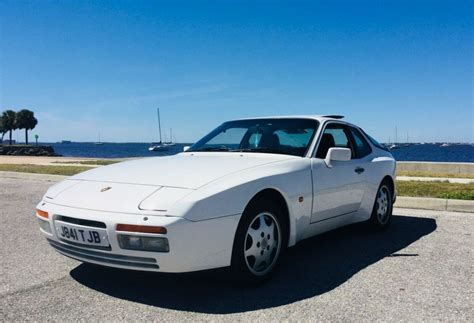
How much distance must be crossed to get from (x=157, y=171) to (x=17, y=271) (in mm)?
1566

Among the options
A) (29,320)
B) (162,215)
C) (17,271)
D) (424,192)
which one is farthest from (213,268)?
(424,192)

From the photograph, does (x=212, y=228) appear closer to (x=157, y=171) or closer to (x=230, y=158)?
(x=157, y=171)

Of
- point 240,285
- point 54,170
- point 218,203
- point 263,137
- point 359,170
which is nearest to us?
point 218,203

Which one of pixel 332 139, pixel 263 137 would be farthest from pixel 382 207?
pixel 263 137

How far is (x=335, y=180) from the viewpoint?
4.29m

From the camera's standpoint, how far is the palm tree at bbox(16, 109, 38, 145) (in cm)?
7561

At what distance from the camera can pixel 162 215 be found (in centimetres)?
284

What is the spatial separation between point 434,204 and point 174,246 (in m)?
5.73

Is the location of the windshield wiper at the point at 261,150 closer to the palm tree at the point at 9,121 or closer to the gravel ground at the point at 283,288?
the gravel ground at the point at 283,288

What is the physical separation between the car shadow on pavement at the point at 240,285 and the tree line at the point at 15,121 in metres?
79.8

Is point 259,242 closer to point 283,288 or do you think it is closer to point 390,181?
point 283,288

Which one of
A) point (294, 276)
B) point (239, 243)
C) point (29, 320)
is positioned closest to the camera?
point (29, 320)

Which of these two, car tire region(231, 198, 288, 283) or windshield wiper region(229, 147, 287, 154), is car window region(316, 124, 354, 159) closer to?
windshield wiper region(229, 147, 287, 154)

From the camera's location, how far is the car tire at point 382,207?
521cm
